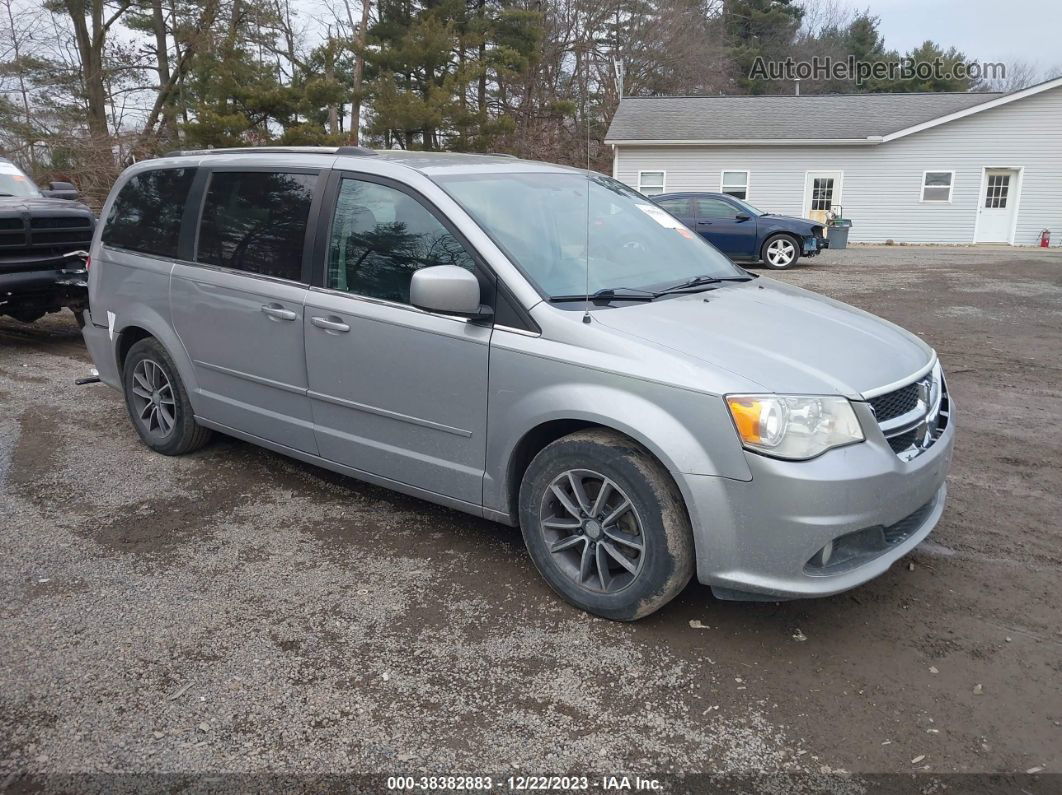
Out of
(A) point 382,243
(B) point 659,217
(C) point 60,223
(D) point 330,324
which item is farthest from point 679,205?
(D) point 330,324

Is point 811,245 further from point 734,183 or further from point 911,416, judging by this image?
point 911,416

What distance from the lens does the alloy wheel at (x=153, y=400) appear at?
5188mm

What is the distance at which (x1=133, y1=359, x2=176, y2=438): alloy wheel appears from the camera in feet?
17.0

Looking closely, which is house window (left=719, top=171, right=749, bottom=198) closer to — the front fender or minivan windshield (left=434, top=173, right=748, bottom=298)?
minivan windshield (left=434, top=173, right=748, bottom=298)

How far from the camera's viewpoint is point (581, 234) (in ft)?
13.1

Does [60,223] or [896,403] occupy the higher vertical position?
[60,223]

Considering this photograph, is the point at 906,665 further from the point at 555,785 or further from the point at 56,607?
the point at 56,607

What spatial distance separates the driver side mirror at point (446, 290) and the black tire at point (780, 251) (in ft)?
50.1

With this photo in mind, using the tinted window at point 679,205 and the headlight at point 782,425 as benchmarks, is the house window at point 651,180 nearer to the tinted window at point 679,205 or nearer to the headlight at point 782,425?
the tinted window at point 679,205

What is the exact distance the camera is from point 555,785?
2.51 m

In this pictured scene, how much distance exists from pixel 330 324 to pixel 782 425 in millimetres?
2216

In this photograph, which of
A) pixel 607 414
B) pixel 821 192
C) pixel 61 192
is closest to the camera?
pixel 607 414

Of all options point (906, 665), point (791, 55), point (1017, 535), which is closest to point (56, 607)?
point (906, 665)

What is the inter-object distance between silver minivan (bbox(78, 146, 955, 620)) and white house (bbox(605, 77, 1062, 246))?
22450 millimetres
